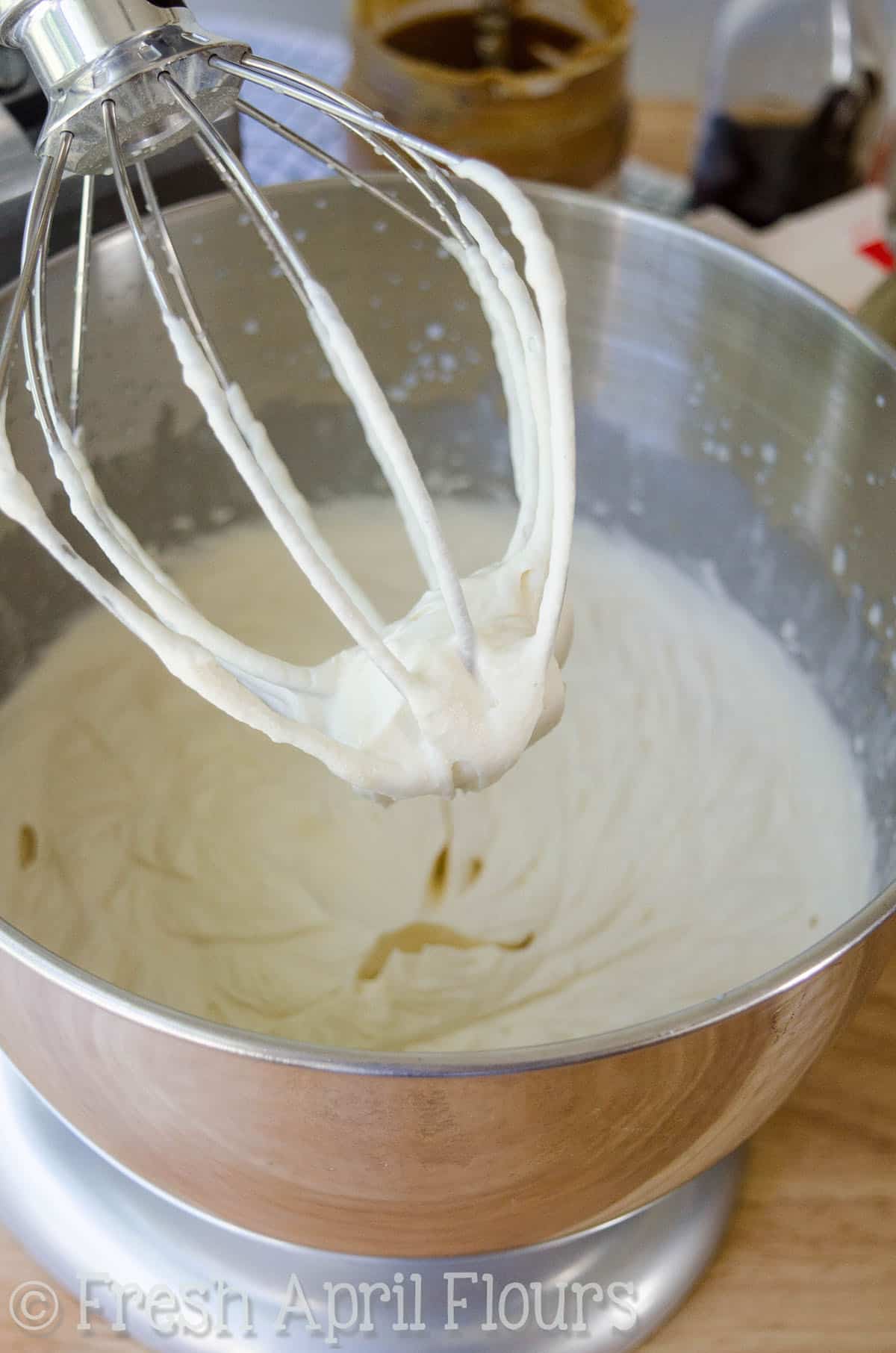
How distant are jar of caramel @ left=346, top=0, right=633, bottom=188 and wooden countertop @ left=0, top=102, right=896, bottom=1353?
2.04 ft

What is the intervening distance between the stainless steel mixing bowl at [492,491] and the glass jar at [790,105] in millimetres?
363

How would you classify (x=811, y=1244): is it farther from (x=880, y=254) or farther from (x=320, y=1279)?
(x=880, y=254)

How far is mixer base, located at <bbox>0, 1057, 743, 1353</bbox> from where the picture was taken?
53 cm

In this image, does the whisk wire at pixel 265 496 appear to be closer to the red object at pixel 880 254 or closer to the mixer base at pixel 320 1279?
the mixer base at pixel 320 1279

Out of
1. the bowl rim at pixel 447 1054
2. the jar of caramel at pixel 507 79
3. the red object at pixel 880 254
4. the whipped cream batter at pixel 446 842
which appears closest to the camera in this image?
the bowl rim at pixel 447 1054

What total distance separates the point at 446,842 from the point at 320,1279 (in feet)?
0.85

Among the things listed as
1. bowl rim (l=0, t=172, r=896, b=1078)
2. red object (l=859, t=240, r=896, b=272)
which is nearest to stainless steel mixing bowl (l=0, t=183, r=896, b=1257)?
bowl rim (l=0, t=172, r=896, b=1078)

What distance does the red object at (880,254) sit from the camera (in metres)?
0.99

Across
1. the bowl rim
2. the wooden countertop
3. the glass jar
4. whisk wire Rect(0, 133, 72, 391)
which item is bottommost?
the wooden countertop

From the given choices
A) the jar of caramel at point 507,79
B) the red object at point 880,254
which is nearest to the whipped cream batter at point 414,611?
the jar of caramel at point 507,79

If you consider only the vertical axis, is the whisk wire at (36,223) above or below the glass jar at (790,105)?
above

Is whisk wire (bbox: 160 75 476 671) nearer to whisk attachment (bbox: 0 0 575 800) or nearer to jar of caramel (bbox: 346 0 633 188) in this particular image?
whisk attachment (bbox: 0 0 575 800)

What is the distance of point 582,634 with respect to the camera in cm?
85

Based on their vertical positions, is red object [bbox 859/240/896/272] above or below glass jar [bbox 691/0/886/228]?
below
